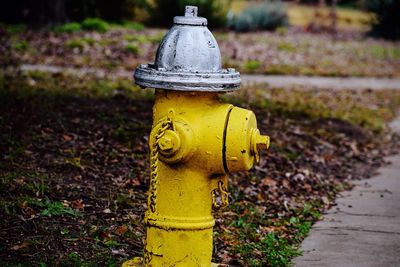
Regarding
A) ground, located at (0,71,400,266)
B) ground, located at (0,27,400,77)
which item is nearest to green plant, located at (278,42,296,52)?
ground, located at (0,27,400,77)

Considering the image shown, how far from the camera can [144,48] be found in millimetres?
14133

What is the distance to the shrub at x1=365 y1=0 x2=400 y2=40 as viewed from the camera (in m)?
21.1

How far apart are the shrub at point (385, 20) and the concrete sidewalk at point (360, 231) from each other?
14.5m

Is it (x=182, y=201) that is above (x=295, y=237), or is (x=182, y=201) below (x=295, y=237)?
above

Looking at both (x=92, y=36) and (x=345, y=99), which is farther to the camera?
(x=92, y=36)

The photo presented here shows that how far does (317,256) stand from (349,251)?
9.0 inches

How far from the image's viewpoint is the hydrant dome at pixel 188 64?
149 inches

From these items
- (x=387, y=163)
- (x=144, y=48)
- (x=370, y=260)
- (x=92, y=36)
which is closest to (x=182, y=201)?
(x=370, y=260)

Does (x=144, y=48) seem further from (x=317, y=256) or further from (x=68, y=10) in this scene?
(x=317, y=256)

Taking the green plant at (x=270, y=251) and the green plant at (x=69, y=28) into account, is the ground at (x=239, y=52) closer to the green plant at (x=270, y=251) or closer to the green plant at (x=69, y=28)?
the green plant at (x=69, y=28)

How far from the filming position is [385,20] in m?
21.3

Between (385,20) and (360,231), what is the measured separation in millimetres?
16430

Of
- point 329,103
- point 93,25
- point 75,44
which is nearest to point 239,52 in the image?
point 75,44

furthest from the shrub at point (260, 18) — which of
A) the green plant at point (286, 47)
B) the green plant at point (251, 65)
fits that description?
the green plant at point (251, 65)
